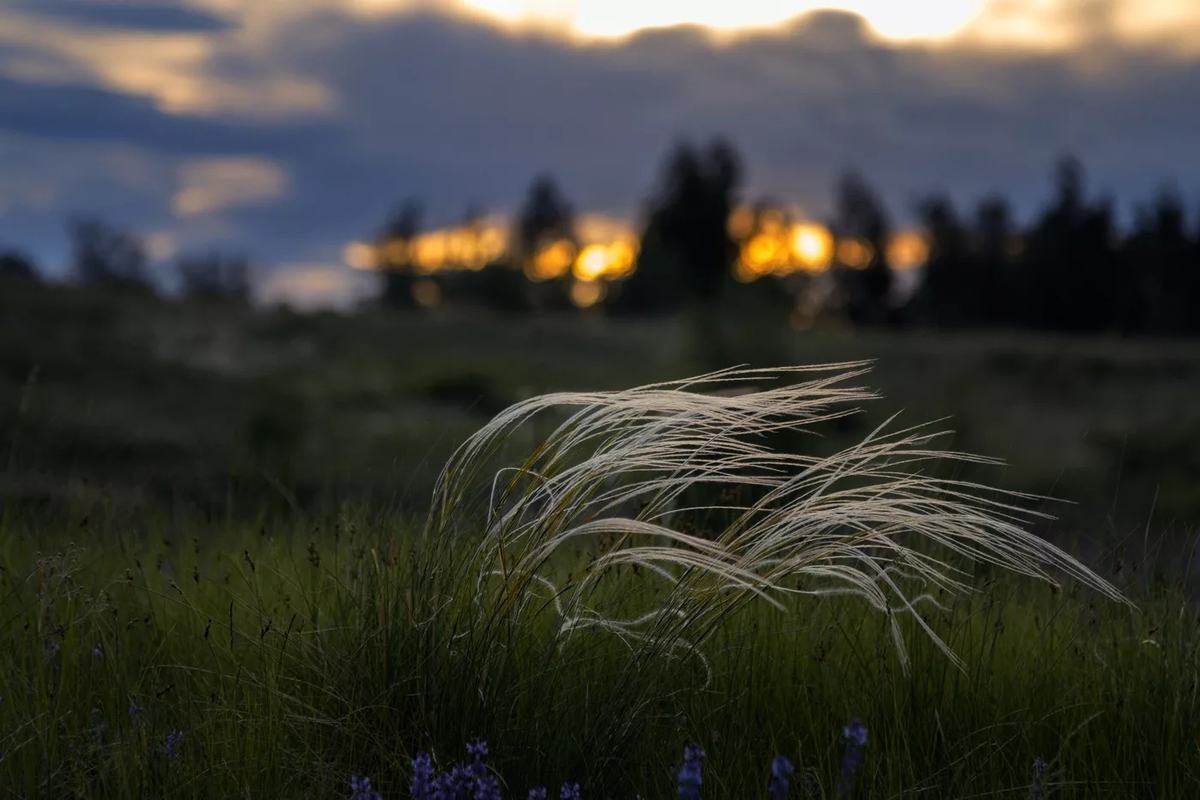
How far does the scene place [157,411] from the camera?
23.0 metres

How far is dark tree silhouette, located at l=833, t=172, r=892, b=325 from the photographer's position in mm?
63844

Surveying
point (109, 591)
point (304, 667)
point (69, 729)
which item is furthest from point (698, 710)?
point (109, 591)

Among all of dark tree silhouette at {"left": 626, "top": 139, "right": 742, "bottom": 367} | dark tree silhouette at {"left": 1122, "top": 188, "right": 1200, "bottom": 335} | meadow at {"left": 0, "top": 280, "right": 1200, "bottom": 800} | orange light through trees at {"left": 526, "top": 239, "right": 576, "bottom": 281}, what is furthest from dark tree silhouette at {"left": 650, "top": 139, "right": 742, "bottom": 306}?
meadow at {"left": 0, "top": 280, "right": 1200, "bottom": 800}

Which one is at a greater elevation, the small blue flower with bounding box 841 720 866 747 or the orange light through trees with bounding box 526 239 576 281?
the orange light through trees with bounding box 526 239 576 281

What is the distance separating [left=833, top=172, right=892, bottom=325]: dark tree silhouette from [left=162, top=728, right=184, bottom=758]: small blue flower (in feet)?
210

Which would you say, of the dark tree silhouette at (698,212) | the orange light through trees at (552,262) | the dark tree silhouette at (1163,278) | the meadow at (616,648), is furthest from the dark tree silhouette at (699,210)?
the meadow at (616,648)

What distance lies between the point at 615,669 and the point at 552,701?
22 centimetres

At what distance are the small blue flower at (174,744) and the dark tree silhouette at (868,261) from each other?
210ft

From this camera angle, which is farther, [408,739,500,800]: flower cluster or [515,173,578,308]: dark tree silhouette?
[515,173,578,308]: dark tree silhouette

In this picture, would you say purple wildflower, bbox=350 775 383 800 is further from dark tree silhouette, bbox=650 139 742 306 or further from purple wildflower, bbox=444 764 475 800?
dark tree silhouette, bbox=650 139 742 306

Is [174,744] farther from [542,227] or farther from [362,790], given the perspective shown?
[542,227]

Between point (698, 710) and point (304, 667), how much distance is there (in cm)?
104

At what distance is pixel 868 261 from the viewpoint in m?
63.9

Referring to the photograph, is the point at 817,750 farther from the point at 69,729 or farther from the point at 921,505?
the point at 69,729
